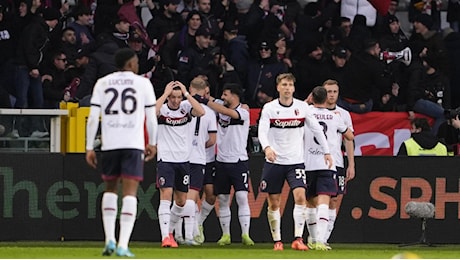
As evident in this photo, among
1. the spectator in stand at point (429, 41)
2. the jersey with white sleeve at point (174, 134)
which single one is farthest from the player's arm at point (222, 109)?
the spectator in stand at point (429, 41)

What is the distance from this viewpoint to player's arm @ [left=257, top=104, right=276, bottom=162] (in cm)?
1734

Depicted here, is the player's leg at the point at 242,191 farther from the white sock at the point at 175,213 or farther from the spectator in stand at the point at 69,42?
the spectator in stand at the point at 69,42

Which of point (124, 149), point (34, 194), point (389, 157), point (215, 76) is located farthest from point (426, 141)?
point (124, 149)

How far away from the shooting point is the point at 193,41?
22.9 meters

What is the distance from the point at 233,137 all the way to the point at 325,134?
1.49 m

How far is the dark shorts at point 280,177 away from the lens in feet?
59.2

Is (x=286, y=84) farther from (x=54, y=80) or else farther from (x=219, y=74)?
(x=54, y=80)

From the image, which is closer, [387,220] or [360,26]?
[387,220]

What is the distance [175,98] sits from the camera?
18.8m

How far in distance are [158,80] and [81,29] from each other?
160 centimetres

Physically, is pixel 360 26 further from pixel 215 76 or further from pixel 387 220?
pixel 387 220

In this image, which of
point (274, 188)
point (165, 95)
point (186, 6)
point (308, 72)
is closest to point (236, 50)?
point (308, 72)

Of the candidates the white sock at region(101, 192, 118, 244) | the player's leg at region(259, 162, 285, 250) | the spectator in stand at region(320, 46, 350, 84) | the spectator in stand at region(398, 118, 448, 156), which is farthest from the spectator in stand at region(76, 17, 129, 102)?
the white sock at region(101, 192, 118, 244)

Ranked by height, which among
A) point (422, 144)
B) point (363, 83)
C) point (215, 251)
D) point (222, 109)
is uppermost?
point (363, 83)
